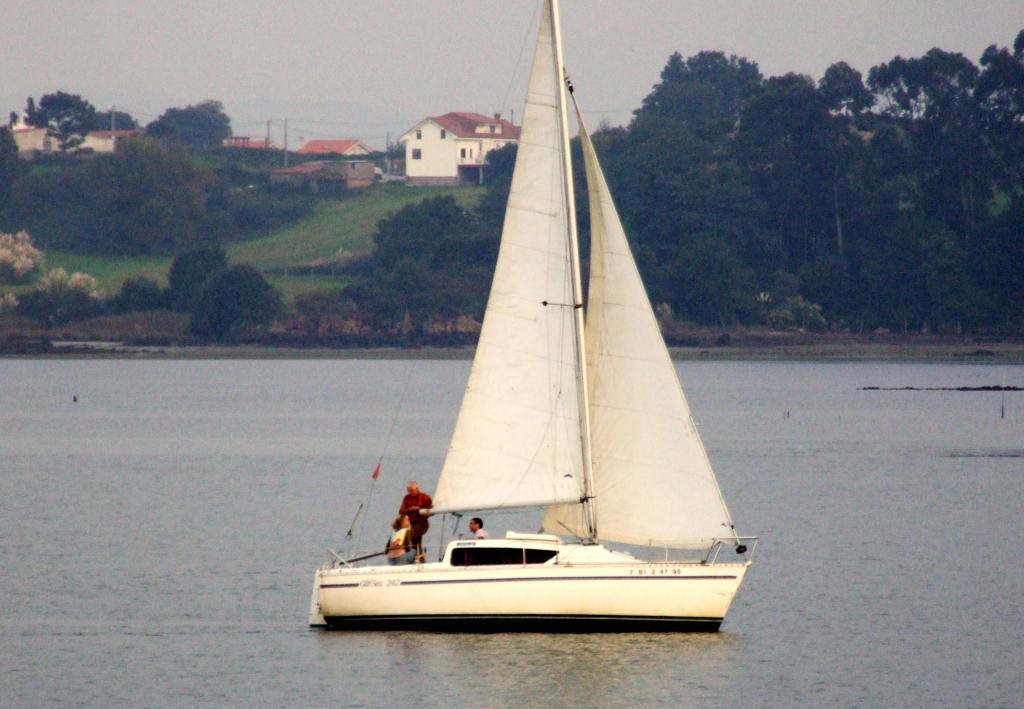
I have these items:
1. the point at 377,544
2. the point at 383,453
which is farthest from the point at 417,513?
the point at 383,453

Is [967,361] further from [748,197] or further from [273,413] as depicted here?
[273,413]

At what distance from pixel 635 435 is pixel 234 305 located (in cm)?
15690

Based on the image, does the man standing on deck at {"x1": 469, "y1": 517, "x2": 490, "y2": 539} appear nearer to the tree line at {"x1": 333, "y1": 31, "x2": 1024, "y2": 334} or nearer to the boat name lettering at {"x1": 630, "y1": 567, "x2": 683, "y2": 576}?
the boat name lettering at {"x1": 630, "y1": 567, "x2": 683, "y2": 576}

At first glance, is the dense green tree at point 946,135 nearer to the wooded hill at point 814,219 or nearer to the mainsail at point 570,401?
the wooded hill at point 814,219

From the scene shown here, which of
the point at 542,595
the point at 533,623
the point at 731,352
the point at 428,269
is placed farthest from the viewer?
the point at 428,269

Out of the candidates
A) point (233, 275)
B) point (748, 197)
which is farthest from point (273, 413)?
point (748, 197)

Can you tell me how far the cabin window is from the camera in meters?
33.9

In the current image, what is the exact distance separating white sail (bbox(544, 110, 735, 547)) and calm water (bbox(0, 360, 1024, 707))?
86.0 inches

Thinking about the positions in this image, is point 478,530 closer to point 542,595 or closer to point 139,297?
point 542,595

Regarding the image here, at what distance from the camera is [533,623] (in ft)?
112

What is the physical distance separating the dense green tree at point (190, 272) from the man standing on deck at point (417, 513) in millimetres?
158494

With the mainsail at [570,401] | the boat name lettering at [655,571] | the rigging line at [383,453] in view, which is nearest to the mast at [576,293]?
the mainsail at [570,401]

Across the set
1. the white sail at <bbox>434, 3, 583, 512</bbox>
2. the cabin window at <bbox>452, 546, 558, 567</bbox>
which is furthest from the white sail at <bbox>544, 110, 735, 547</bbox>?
the cabin window at <bbox>452, 546, 558, 567</bbox>

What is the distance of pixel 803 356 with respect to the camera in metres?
187
